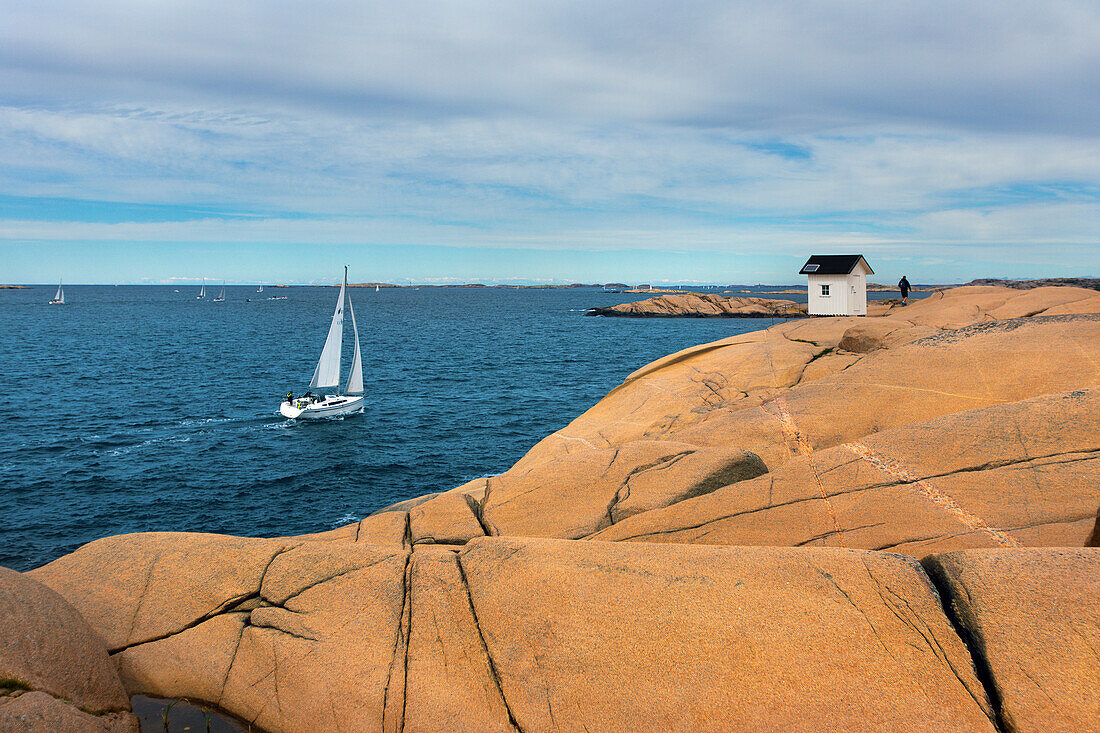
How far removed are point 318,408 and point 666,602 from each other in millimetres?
41543

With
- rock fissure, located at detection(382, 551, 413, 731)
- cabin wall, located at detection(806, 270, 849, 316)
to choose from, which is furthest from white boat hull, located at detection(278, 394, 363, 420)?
rock fissure, located at detection(382, 551, 413, 731)

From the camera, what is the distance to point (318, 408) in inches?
1770

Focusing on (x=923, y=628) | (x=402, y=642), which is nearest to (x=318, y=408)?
(x=402, y=642)

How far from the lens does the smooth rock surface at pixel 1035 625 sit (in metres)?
5.58

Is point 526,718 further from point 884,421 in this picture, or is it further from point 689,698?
point 884,421

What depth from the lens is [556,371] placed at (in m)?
66.1

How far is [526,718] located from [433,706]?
1106 mm

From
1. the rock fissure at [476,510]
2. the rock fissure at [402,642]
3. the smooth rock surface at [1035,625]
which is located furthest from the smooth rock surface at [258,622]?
the smooth rock surface at [1035,625]

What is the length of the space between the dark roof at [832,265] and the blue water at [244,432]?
61.5 ft

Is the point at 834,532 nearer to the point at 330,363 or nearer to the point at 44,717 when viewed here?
the point at 44,717

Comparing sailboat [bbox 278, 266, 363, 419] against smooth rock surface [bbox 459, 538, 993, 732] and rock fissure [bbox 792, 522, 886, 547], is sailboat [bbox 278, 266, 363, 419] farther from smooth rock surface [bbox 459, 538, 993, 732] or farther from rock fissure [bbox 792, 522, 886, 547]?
smooth rock surface [bbox 459, 538, 993, 732]

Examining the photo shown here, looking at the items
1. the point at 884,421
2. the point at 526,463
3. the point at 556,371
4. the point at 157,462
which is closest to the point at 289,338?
the point at 556,371

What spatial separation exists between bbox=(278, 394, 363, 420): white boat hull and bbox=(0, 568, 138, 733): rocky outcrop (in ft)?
123

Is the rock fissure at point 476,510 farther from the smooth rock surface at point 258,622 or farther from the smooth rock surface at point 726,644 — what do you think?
the smooth rock surface at point 726,644
